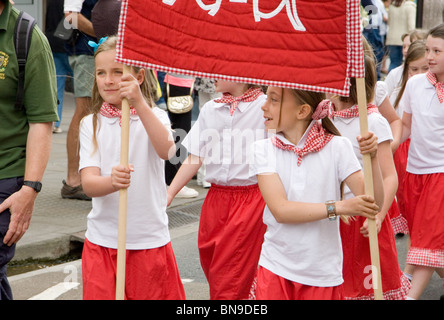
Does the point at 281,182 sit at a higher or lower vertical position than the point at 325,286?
higher

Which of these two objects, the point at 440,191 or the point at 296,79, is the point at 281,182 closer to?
the point at 296,79

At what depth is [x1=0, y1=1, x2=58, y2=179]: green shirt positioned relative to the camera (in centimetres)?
408

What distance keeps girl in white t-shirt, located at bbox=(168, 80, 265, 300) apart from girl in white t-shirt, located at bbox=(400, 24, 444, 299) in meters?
1.45

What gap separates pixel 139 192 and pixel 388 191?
55.8 inches

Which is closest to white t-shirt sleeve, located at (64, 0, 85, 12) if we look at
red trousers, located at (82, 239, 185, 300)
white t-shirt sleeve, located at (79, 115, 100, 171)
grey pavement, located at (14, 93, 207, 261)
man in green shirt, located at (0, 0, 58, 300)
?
grey pavement, located at (14, 93, 207, 261)

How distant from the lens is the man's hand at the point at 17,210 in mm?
4035

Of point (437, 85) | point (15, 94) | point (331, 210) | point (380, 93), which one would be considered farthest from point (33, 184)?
point (437, 85)

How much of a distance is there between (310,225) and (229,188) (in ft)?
4.05

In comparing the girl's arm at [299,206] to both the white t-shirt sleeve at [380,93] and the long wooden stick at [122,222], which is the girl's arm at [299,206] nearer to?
the long wooden stick at [122,222]

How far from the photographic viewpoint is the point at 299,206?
3.58m

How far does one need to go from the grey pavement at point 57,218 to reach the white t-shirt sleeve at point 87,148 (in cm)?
246

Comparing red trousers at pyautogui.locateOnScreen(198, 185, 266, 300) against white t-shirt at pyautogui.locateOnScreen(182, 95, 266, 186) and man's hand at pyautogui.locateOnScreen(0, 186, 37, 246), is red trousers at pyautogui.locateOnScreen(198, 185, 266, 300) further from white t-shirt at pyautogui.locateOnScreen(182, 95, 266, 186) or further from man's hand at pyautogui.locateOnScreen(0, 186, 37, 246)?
man's hand at pyautogui.locateOnScreen(0, 186, 37, 246)
